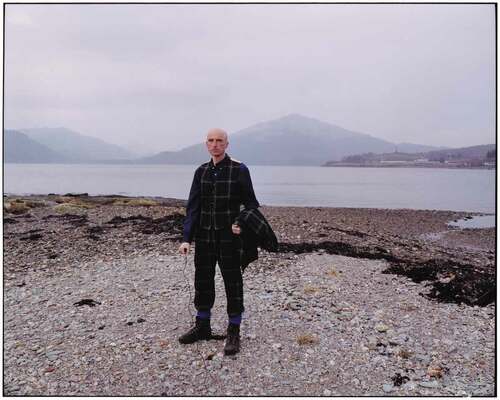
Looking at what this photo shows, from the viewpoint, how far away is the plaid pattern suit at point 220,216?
5.77m

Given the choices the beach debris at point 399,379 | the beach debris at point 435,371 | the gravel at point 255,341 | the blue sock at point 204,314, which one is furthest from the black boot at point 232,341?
the beach debris at point 435,371

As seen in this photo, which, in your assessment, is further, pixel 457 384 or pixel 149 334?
pixel 149 334

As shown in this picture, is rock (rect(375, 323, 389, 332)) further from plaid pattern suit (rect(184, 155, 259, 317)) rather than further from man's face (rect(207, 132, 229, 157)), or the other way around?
man's face (rect(207, 132, 229, 157))

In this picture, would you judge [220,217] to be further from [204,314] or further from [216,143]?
[204,314]

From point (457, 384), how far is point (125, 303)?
19.8 feet

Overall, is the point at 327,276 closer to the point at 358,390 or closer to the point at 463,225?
the point at 358,390

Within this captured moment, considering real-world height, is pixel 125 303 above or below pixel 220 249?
below

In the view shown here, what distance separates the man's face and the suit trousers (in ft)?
3.44

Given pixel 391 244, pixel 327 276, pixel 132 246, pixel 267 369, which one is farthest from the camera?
pixel 391 244

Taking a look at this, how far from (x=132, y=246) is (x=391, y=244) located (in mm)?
10364

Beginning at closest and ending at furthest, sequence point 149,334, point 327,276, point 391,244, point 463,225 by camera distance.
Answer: point 149,334, point 327,276, point 391,244, point 463,225

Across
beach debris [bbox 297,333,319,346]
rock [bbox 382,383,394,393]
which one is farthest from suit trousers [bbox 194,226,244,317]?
rock [bbox 382,383,394,393]

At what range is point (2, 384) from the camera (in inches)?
215

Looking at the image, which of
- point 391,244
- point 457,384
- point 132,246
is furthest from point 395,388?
point 391,244
